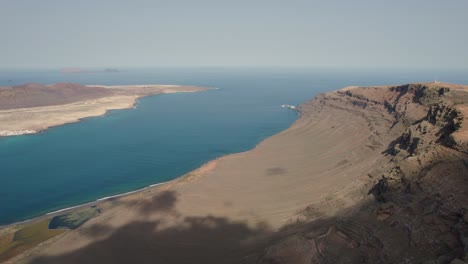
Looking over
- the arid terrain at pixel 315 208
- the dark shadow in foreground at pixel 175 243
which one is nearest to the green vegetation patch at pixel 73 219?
the arid terrain at pixel 315 208

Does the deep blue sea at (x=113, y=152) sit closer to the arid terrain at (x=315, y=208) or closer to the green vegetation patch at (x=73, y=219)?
the green vegetation patch at (x=73, y=219)

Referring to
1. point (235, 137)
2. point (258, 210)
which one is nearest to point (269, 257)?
point (258, 210)

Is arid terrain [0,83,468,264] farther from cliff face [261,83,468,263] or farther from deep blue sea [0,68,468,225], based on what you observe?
deep blue sea [0,68,468,225]

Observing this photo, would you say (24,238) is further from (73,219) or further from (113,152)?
(113,152)

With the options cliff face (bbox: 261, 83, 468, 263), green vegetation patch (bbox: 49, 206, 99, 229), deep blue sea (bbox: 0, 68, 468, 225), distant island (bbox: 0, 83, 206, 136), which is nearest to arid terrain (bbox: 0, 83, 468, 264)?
cliff face (bbox: 261, 83, 468, 263)

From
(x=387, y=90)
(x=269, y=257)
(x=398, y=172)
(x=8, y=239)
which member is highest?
(x=387, y=90)

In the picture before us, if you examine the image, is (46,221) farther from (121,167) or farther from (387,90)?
(387,90)
